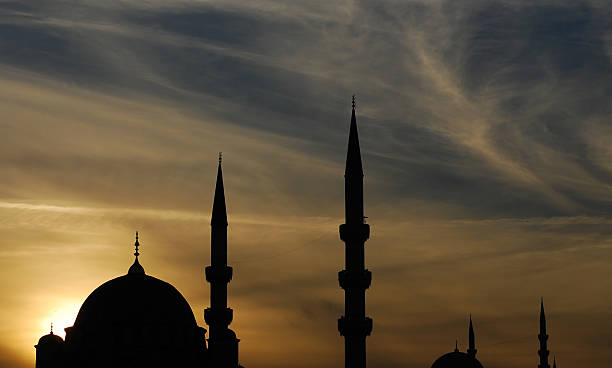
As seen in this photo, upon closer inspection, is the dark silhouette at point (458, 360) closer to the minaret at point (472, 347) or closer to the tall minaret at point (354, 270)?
the minaret at point (472, 347)

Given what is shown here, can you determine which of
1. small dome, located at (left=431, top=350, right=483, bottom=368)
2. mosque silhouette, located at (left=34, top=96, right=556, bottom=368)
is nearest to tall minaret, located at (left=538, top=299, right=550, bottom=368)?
small dome, located at (left=431, top=350, right=483, bottom=368)

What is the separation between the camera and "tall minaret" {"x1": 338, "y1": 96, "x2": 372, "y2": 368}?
48906 millimetres

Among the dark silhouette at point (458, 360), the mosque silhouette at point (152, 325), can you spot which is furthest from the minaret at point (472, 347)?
the mosque silhouette at point (152, 325)

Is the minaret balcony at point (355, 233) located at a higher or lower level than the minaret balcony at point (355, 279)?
higher

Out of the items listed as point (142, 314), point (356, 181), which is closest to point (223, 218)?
point (142, 314)

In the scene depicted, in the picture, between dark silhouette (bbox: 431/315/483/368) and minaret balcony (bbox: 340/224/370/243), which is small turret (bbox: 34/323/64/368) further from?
dark silhouette (bbox: 431/315/483/368)

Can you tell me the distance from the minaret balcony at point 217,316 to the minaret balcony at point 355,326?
11.0 m

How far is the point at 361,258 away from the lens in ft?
164

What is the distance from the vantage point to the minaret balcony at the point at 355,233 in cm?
4981

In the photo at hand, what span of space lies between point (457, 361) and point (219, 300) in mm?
36609

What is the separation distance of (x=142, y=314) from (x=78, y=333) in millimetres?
3626

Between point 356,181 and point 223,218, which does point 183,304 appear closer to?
point 223,218

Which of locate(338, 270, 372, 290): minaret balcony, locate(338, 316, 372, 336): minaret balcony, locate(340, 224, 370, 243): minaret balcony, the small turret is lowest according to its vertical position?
locate(338, 316, 372, 336): minaret balcony

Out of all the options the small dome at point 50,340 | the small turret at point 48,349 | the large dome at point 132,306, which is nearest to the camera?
the large dome at point 132,306
